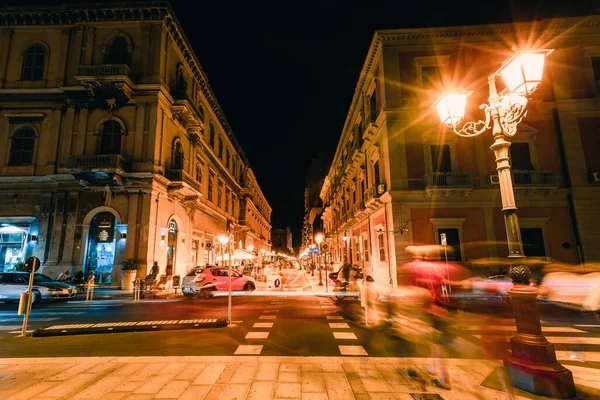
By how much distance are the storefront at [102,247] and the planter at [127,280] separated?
1.92 metres

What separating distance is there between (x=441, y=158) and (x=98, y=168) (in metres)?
20.7

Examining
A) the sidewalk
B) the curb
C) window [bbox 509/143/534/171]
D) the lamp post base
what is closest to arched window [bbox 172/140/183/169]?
the curb

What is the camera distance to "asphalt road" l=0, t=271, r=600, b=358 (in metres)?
6.24

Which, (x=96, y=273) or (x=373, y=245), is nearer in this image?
(x=96, y=273)

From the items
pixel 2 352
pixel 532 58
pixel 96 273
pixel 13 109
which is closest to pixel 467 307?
pixel 532 58

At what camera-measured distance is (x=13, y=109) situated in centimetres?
1958

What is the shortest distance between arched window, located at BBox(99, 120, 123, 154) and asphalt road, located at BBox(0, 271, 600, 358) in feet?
34.2

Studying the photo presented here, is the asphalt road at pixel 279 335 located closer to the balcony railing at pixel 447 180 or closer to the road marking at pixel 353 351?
the road marking at pixel 353 351

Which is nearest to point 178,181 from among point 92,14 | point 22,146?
point 22,146

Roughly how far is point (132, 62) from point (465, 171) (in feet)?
74.9

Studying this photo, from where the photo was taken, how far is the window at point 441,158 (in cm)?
1720

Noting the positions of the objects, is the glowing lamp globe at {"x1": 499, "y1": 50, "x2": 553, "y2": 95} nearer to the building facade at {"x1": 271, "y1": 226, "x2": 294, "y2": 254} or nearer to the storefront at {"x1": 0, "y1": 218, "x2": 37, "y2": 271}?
the storefront at {"x1": 0, "y1": 218, "x2": 37, "y2": 271}

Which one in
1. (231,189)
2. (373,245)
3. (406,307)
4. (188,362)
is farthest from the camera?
(231,189)

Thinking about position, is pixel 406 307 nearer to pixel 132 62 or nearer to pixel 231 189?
pixel 132 62
